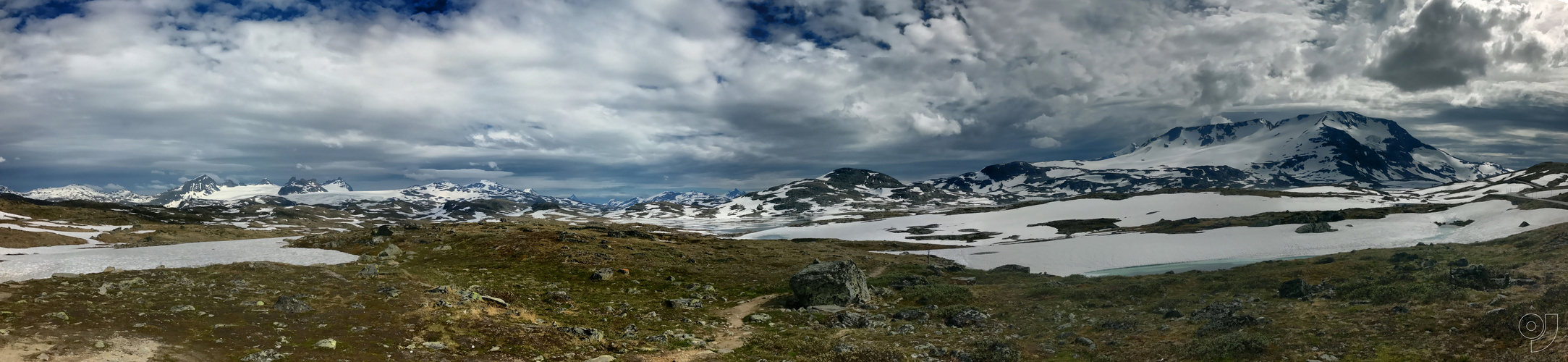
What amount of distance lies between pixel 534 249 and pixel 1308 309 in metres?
51.8

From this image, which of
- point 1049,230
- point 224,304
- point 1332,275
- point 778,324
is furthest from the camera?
point 1049,230

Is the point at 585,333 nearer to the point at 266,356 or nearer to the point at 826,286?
the point at 266,356

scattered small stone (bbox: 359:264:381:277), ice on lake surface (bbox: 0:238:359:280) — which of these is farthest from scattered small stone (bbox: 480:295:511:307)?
ice on lake surface (bbox: 0:238:359:280)

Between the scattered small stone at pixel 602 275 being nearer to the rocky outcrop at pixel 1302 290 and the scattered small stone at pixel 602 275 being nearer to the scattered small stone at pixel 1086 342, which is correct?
the scattered small stone at pixel 1086 342

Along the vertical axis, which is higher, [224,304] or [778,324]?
[224,304]

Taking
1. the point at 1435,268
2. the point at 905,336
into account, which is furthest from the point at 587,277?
the point at 1435,268

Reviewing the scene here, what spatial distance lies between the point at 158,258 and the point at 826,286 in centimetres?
4856

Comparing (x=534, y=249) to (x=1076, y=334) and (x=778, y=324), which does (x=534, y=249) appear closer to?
(x=778, y=324)

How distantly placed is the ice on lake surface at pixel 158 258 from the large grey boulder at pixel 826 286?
116 ft

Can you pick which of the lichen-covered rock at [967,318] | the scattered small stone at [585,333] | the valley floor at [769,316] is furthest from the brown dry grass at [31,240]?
the lichen-covered rock at [967,318]

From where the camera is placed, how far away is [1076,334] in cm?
2545

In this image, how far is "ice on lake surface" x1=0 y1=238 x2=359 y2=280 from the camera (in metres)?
32.8

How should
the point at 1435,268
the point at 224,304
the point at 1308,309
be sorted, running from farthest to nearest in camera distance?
the point at 1435,268 → the point at 1308,309 → the point at 224,304

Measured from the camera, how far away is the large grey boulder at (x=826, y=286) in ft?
113
